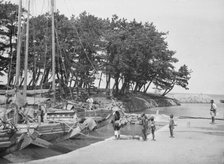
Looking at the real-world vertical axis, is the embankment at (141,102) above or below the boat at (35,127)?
above

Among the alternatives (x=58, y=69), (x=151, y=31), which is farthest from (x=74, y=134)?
(x=151, y=31)

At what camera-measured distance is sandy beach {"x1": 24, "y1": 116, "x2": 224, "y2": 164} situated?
1488 cm

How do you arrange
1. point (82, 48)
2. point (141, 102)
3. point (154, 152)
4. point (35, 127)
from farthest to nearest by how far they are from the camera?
point (141, 102), point (82, 48), point (35, 127), point (154, 152)

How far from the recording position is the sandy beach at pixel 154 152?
14875 mm

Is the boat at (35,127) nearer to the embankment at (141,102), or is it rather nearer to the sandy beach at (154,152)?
the sandy beach at (154,152)

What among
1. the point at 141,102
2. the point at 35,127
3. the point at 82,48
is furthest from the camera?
the point at 141,102

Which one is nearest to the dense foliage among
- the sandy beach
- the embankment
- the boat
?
the embankment

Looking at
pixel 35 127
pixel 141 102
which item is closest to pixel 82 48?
pixel 141 102

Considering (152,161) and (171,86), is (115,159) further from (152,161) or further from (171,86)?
(171,86)

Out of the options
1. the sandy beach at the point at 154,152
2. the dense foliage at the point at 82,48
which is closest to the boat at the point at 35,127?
the sandy beach at the point at 154,152

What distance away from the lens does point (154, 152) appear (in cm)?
1669

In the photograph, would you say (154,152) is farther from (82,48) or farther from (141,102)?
(141,102)

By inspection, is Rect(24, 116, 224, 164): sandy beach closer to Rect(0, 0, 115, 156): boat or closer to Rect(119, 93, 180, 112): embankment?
Rect(0, 0, 115, 156): boat

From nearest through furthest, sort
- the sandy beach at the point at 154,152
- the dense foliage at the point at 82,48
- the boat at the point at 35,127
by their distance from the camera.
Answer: the sandy beach at the point at 154,152, the boat at the point at 35,127, the dense foliage at the point at 82,48
